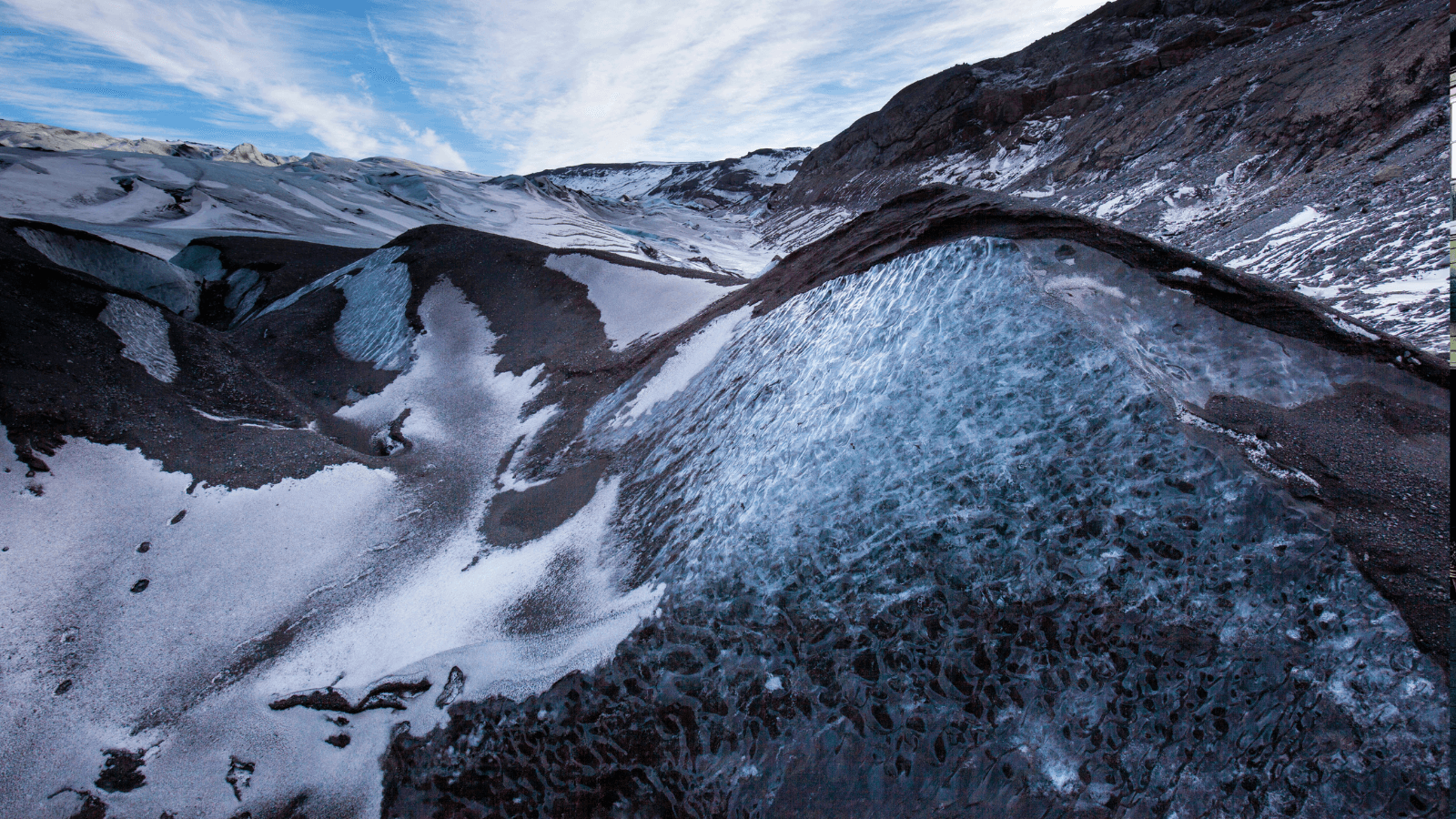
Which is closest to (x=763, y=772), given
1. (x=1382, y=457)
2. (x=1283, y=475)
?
(x=1283, y=475)

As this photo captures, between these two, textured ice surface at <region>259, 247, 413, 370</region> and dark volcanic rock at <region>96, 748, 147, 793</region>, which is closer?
dark volcanic rock at <region>96, 748, 147, 793</region>

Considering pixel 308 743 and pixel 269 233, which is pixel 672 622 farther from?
pixel 269 233

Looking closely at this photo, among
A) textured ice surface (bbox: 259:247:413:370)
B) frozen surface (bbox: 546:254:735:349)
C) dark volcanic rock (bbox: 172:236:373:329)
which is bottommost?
frozen surface (bbox: 546:254:735:349)

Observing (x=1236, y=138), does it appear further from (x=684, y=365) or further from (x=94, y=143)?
(x=94, y=143)

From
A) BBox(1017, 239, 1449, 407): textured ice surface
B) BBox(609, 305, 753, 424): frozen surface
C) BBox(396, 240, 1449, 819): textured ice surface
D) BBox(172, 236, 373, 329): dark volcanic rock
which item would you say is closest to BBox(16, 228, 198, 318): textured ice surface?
BBox(172, 236, 373, 329): dark volcanic rock

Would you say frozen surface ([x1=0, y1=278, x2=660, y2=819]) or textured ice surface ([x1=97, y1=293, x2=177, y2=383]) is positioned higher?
textured ice surface ([x1=97, y1=293, x2=177, y2=383])

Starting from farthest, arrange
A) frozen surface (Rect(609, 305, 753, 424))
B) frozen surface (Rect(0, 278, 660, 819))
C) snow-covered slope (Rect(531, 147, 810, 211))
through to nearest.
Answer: snow-covered slope (Rect(531, 147, 810, 211)), frozen surface (Rect(609, 305, 753, 424)), frozen surface (Rect(0, 278, 660, 819))

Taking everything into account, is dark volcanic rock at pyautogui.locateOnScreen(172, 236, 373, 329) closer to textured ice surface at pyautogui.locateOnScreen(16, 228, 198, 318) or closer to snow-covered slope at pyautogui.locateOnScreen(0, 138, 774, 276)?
textured ice surface at pyautogui.locateOnScreen(16, 228, 198, 318)
